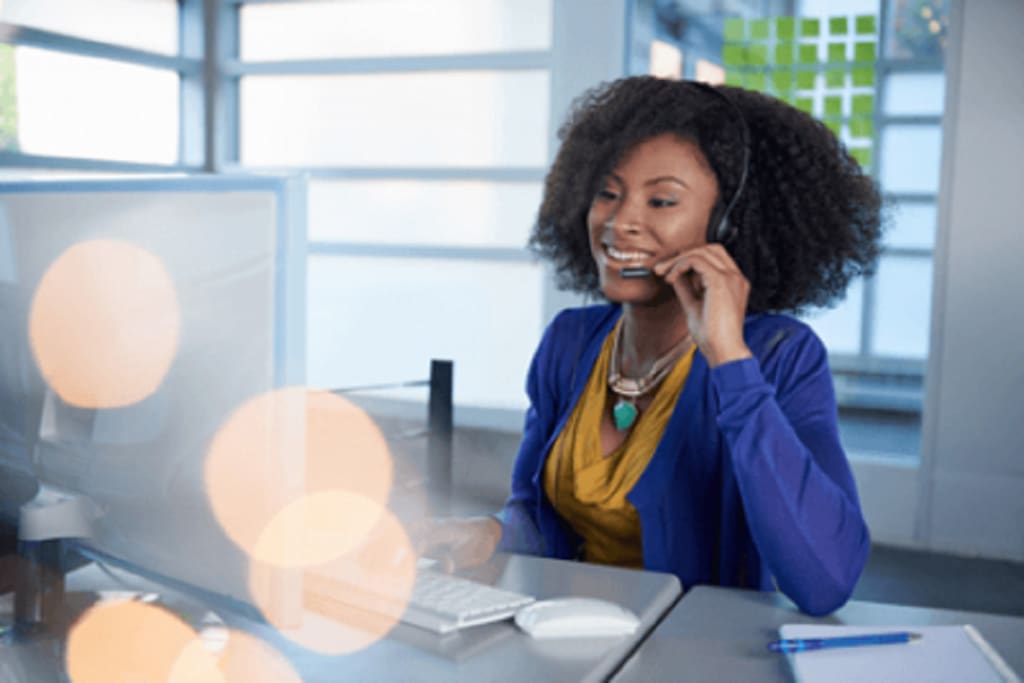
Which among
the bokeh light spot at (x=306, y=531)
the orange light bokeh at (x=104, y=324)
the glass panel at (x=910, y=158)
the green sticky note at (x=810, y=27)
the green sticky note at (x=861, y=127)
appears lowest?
the bokeh light spot at (x=306, y=531)

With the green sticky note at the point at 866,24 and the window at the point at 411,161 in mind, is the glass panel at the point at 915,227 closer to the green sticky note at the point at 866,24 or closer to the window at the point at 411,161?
the green sticky note at the point at 866,24

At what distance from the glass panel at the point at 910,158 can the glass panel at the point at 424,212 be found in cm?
157

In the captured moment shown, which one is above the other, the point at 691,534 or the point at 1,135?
the point at 1,135

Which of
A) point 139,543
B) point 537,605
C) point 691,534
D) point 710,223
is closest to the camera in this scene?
point 139,543

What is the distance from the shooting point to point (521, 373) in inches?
202

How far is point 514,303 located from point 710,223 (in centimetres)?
355

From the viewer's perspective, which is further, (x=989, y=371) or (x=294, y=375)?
(x=989, y=371)

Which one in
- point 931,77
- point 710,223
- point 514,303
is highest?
point 931,77

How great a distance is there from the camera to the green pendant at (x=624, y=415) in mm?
1611

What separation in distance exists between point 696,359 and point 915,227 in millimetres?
3057

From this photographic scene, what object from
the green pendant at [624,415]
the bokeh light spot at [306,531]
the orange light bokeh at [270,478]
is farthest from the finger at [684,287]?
the orange light bokeh at [270,478]

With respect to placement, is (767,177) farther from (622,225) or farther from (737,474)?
(737,474)

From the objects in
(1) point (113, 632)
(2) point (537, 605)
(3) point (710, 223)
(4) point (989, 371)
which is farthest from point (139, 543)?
(4) point (989, 371)

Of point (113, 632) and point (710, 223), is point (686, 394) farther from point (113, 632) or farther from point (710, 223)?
point (113, 632)
